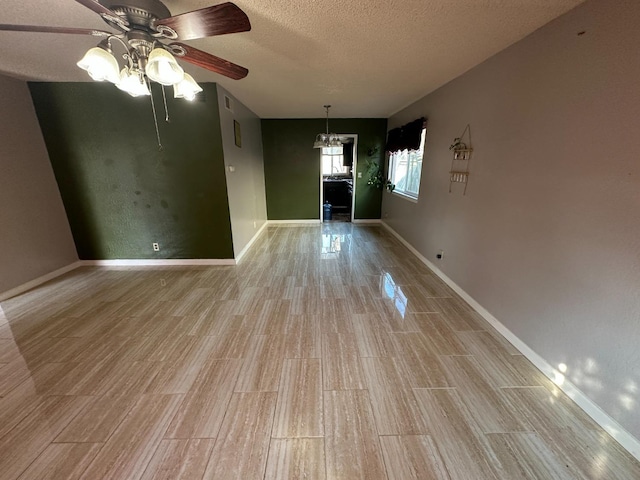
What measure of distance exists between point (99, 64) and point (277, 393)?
2041mm

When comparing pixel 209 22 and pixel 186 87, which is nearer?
pixel 209 22

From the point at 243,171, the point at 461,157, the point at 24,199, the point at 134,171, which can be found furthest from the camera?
the point at 243,171

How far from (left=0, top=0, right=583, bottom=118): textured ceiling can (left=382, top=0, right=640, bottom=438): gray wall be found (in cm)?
28

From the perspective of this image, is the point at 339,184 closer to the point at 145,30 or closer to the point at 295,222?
the point at 295,222

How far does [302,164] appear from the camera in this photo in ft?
18.5

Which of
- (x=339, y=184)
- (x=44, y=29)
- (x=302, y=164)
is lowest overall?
(x=339, y=184)

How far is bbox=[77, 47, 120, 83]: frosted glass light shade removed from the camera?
3.94 feet

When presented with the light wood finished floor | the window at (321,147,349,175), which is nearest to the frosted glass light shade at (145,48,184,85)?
the light wood finished floor

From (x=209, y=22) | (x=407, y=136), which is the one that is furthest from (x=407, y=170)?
(x=209, y=22)

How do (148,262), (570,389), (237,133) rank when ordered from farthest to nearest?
(237,133) → (148,262) → (570,389)

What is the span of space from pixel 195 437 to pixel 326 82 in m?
3.41

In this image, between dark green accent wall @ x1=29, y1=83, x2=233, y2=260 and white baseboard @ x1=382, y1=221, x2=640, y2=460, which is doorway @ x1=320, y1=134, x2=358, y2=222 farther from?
white baseboard @ x1=382, y1=221, x2=640, y2=460

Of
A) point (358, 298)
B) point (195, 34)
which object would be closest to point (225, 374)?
point (358, 298)

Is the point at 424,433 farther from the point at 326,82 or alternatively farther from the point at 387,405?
the point at 326,82
